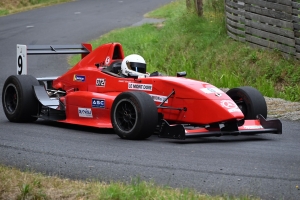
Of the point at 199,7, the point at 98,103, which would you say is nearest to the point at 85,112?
the point at 98,103

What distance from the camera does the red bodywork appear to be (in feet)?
32.7

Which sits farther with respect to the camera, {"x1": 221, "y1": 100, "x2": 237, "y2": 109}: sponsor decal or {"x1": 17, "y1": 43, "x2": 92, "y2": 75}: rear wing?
{"x1": 17, "y1": 43, "x2": 92, "y2": 75}: rear wing

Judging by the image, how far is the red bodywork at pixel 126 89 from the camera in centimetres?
995

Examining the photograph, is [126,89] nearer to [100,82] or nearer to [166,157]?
[100,82]

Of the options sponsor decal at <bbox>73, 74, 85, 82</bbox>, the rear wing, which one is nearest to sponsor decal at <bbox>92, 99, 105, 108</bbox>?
sponsor decal at <bbox>73, 74, 85, 82</bbox>

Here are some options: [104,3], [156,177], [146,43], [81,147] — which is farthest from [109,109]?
[104,3]

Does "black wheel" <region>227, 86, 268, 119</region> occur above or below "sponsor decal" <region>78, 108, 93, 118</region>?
above

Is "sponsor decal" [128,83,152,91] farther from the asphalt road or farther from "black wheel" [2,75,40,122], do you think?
"black wheel" [2,75,40,122]

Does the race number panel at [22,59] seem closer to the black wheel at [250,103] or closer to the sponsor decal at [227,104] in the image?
the black wheel at [250,103]

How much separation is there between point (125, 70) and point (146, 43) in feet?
39.2

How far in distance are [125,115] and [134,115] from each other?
0.50 feet

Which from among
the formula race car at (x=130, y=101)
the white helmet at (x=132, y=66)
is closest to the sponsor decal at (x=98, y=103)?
the formula race car at (x=130, y=101)

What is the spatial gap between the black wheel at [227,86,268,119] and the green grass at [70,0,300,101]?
472cm

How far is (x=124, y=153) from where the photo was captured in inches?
349
